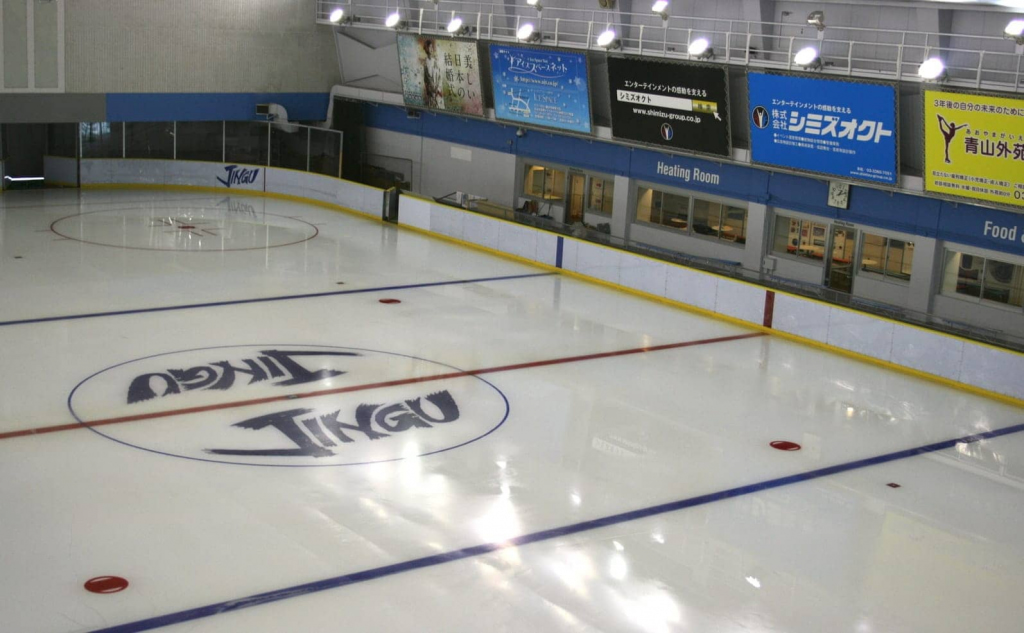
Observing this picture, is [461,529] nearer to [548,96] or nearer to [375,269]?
[375,269]

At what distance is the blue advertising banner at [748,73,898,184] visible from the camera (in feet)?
65.8

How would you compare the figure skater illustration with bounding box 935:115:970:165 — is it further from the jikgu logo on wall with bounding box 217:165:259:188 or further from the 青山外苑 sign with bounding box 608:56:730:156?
the jikgu logo on wall with bounding box 217:165:259:188

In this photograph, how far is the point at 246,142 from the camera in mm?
34375

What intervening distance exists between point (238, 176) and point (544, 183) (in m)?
9.51

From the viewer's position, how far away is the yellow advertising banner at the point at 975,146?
701 inches

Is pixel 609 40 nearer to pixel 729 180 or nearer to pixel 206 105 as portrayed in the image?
pixel 729 180

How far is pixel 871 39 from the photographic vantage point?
21094mm

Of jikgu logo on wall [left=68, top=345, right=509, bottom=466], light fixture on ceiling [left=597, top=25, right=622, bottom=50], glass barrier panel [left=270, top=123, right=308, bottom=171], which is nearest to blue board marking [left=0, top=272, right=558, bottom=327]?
jikgu logo on wall [left=68, top=345, right=509, bottom=466]

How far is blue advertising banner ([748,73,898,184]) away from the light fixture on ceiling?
367cm

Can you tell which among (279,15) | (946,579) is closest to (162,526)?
(946,579)

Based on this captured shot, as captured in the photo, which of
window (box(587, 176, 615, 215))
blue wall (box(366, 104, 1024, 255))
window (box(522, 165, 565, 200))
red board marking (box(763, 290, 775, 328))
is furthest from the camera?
window (box(522, 165, 565, 200))

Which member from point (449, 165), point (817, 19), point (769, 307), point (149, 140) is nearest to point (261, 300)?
point (769, 307)

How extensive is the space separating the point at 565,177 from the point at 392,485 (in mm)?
18292

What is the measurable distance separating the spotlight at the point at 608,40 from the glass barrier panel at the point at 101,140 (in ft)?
51.4
